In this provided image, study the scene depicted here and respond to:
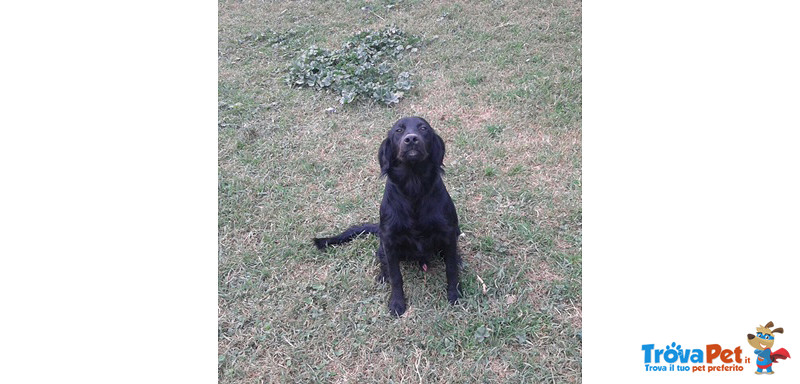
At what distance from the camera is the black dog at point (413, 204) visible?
3.00 metres

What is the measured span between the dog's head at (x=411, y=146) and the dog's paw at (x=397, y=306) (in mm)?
832

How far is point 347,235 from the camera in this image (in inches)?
147

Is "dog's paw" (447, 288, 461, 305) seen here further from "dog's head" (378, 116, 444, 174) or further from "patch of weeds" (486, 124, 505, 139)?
"patch of weeds" (486, 124, 505, 139)

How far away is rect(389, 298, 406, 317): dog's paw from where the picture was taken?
314 cm

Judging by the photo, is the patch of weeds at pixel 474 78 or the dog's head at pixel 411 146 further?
the patch of weeds at pixel 474 78

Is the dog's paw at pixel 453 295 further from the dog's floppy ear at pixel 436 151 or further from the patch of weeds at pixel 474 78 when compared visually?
the patch of weeds at pixel 474 78

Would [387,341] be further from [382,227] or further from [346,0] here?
[346,0]

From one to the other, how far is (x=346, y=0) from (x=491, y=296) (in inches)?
289

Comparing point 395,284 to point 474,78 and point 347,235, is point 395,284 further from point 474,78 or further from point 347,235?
point 474,78

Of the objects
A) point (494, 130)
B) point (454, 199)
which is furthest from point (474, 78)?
point (454, 199)

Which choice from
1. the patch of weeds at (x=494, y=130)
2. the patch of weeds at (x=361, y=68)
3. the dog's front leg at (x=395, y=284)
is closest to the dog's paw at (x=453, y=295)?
the dog's front leg at (x=395, y=284)

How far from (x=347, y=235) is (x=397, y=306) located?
788 millimetres

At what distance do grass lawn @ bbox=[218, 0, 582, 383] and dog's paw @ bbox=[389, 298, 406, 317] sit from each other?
0.15 ft

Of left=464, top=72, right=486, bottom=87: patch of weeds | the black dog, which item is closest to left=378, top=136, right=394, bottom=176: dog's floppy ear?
the black dog
